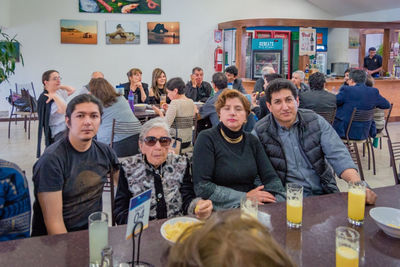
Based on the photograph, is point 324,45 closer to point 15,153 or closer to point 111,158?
point 15,153

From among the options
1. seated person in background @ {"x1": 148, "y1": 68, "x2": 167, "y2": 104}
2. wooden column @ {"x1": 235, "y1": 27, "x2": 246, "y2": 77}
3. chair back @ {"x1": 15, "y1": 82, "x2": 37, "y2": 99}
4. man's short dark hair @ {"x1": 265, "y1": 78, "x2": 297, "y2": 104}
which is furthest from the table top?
chair back @ {"x1": 15, "y1": 82, "x2": 37, "y2": 99}

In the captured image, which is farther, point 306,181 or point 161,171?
point 306,181

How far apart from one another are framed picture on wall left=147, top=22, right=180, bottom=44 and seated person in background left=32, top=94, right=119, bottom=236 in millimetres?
7445

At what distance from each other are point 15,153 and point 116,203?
467 cm

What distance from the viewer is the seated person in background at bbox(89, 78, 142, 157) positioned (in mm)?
3834

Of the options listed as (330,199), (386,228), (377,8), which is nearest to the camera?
(386,228)

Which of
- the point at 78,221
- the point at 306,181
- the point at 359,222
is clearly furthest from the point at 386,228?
the point at 78,221

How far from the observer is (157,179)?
2.04m

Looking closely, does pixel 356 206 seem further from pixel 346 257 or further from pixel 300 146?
pixel 300 146

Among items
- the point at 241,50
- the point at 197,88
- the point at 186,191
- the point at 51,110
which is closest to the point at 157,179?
the point at 186,191

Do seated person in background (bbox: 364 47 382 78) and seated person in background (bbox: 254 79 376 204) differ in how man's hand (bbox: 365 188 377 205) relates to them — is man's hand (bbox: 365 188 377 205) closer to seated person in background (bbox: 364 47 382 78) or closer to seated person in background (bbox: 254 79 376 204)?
seated person in background (bbox: 254 79 376 204)

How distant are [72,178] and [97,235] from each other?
0.62 metres

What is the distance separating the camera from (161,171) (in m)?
2.06

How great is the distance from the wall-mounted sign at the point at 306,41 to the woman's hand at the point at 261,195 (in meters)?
7.35
